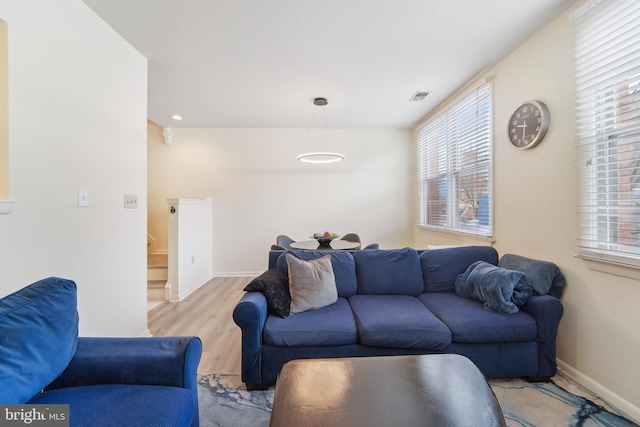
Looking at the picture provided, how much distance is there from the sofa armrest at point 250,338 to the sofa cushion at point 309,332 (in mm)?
73

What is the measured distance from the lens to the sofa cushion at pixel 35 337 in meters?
0.90

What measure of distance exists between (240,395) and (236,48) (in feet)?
9.14

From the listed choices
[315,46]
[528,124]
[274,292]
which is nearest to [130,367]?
[274,292]

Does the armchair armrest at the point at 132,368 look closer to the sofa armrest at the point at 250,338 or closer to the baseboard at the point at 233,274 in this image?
the sofa armrest at the point at 250,338

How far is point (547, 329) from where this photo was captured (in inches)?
68.9

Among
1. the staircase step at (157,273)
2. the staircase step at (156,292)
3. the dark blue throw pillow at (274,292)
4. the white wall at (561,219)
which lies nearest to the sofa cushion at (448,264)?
the white wall at (561,219)

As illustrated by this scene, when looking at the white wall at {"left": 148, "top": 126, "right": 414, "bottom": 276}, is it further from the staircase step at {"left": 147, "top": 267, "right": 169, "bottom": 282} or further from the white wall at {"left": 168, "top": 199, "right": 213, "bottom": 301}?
the staircase step at {"left": 147, "top": 267, "right": 169, "bottom": 282}

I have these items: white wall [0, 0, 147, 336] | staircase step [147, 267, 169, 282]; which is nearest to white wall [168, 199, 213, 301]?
staircase step [147, 267, 169, 282]

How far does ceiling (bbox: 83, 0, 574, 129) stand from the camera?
1860 millimetres

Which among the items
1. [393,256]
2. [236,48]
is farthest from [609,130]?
[236,48]

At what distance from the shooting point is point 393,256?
2459 millimetres

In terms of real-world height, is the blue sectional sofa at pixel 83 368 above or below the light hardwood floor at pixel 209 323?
above

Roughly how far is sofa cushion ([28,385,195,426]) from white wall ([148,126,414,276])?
3571 millimetres

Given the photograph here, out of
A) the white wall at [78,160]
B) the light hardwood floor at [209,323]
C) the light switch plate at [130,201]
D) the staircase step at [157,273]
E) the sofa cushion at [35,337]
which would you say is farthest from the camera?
the staircase step at [157,273]
